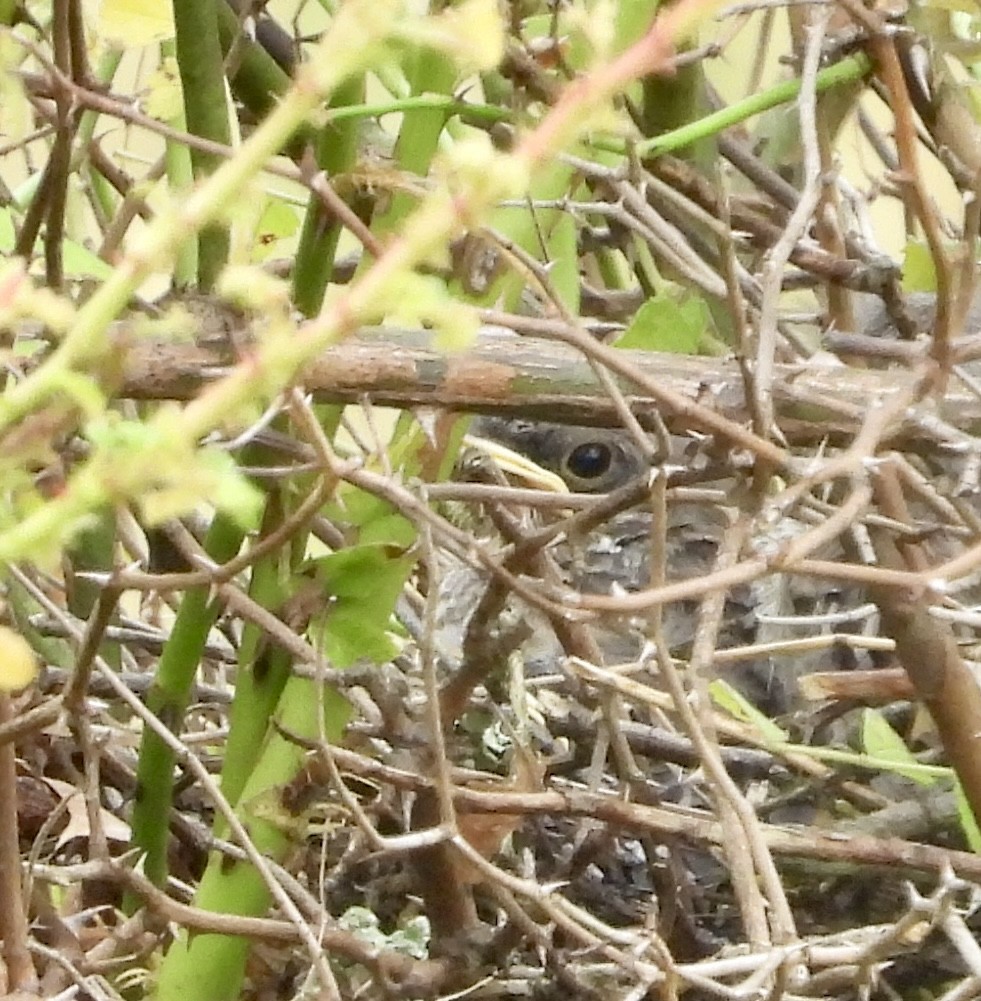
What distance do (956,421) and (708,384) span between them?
0.25 ft

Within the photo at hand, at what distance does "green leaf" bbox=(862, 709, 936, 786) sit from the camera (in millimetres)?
467

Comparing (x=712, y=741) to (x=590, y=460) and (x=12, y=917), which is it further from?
(x=590, y=460)

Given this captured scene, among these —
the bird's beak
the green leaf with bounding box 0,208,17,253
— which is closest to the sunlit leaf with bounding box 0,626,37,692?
the green leaf with bounding box 0,208,17,253

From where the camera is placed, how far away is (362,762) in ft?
1.32

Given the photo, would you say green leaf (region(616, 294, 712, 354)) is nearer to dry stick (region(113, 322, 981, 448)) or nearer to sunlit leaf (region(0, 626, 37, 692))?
dry stick (region(113, 322, 981, 448))

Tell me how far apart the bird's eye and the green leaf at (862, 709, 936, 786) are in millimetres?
215

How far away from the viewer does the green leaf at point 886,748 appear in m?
0.47

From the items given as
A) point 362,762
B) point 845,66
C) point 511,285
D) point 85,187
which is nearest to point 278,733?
point 362,762

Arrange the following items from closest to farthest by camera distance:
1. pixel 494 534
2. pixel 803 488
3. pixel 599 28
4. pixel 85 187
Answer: pixel 599 28
pixel 803 488
pixel 494 534
pixel 85 187

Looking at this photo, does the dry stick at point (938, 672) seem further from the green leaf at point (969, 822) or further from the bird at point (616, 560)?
the bird at point (616, 560)

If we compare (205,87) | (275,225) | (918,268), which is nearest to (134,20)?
(205,87)

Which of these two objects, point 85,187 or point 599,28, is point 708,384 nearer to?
point 599,28

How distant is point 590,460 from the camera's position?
0.66m

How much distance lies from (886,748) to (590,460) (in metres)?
0.23
